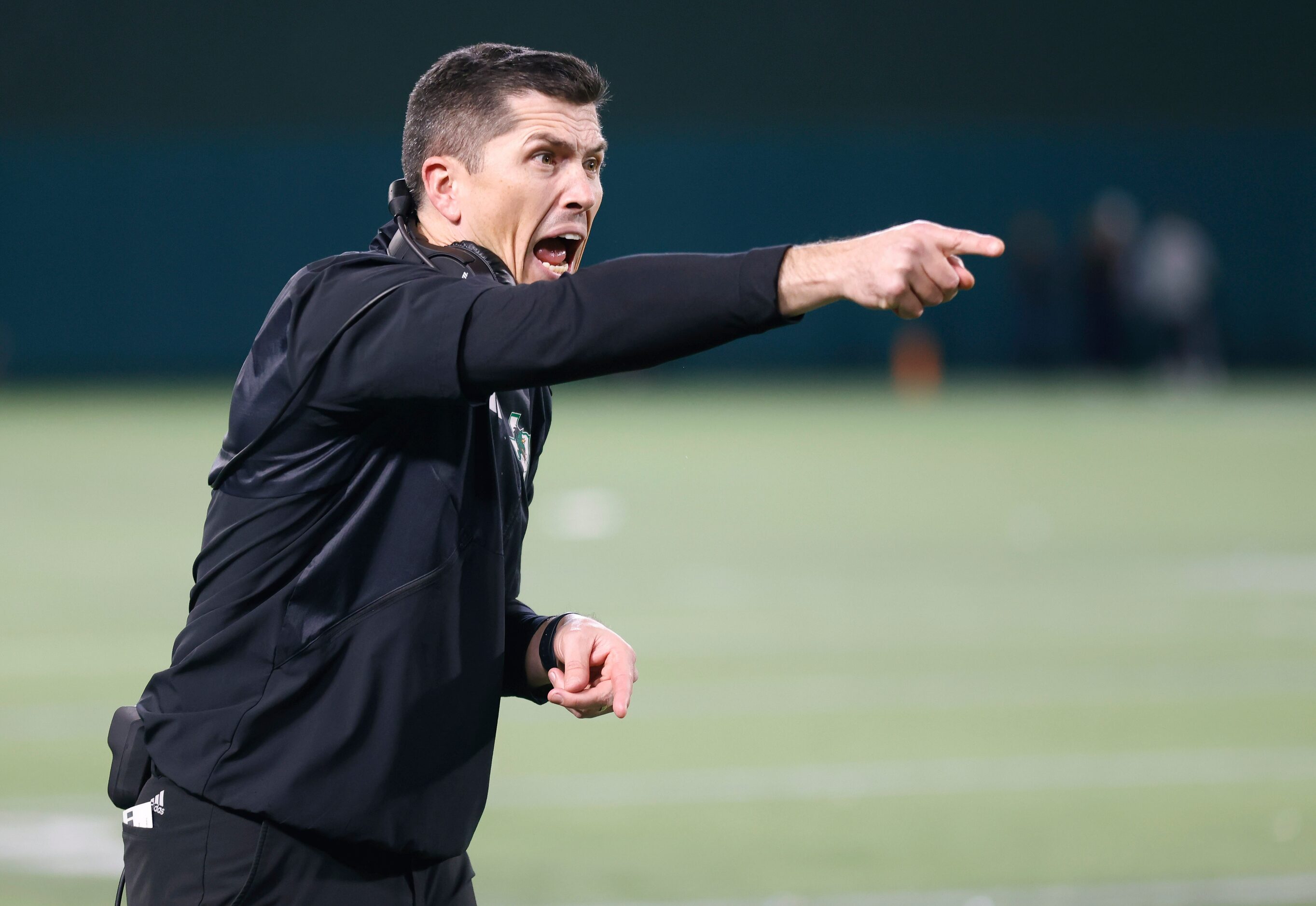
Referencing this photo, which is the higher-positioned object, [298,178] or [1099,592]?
[298,178]

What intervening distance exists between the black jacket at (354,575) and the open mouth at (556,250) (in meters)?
0.25

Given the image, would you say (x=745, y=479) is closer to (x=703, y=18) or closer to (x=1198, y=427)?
(x=1198, y=427)

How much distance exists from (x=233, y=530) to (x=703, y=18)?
29991 mm

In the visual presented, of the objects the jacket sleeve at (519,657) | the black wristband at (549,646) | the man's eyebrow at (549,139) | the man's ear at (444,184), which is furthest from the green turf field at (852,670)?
the man's eyebrow at (549,139)

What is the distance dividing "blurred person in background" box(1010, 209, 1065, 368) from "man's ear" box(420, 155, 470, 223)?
2941cm

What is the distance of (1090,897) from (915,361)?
25611 mm

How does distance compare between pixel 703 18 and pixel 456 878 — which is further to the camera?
pixel 703 18

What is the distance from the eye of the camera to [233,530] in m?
3.23

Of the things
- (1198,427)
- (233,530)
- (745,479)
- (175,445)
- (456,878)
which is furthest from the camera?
(1198,427)

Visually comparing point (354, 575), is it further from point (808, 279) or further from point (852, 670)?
point (852, 670)

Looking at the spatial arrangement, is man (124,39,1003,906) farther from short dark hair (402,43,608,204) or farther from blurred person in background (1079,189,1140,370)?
blurred person in background (1079,189,1140,370)

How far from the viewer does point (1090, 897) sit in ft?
19.6

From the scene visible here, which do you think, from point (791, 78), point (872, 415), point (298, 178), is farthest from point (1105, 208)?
point (298, 178)

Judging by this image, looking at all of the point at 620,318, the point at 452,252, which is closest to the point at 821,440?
the point at 452,252
